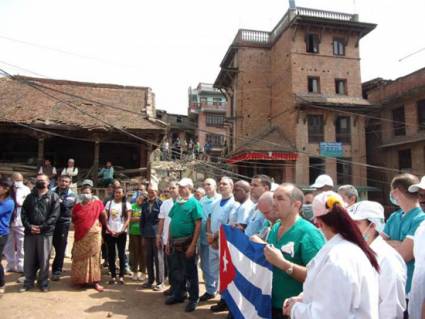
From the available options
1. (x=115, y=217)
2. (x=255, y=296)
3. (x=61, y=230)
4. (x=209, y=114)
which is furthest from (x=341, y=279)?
(x=209, y=114)

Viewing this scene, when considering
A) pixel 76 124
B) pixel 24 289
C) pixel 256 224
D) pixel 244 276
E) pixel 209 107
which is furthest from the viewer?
pixel 209 107

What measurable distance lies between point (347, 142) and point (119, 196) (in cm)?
1875

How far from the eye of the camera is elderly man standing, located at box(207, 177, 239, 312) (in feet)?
17.3

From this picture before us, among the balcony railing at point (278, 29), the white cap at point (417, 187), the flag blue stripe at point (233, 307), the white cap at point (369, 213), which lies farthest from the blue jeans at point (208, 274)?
the balcony railing at point (278, 29)

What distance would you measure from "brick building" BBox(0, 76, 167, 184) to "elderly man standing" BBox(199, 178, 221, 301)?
6468mm

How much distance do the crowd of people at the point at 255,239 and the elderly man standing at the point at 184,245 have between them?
0.02 meters

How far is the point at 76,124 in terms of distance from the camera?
13297mm

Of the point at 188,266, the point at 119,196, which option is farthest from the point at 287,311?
the point at 119,196

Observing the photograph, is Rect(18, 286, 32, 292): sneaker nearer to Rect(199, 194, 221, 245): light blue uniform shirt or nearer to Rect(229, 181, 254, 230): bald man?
Rect(199, 194, 221, 245): light blue uniform shirt

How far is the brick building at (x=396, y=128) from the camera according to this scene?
65.1 feet

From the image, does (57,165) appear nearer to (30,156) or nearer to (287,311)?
(30,156)

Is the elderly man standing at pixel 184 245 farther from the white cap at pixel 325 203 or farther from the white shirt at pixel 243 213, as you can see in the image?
the white cap at pixel 325 203

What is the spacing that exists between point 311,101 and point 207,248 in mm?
16724

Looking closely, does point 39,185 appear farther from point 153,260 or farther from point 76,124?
point 76,124
